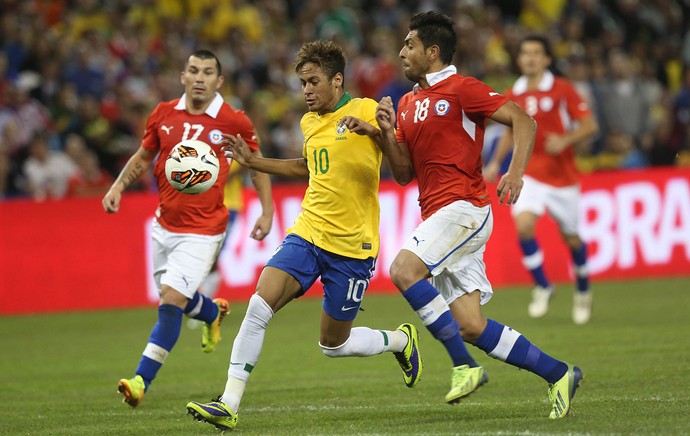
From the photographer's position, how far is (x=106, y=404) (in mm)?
8945

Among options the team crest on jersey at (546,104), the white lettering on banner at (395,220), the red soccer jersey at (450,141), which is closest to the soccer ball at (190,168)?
the red soccer jersey at (450,141)

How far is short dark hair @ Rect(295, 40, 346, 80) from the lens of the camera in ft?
25.0

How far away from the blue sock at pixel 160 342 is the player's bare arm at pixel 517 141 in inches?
121

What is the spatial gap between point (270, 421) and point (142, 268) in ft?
30.2

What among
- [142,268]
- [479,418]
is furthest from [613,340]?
[142,268]

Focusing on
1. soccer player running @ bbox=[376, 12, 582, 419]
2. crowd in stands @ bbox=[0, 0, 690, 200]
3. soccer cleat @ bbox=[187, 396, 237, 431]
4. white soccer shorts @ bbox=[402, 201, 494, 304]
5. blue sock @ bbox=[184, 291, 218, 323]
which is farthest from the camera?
crowd in stands @ bbox=[0, 0, 690, 200]

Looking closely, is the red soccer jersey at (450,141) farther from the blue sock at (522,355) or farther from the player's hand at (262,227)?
the player's hand at (262,227)

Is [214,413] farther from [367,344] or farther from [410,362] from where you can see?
[410,362]

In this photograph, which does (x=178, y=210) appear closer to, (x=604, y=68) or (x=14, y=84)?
(x=14, y=84)

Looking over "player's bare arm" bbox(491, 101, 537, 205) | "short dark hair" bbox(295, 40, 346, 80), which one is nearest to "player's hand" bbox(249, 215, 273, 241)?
"short dark hair" bbox(295, 40, 346, 80)

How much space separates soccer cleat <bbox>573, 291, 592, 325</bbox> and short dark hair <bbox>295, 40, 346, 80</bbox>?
6526mm

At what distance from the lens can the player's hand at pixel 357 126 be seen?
714cm

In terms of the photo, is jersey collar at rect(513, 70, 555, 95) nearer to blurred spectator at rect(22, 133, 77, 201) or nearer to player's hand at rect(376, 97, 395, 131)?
player's hand at rect(376, 97, 395, 131)

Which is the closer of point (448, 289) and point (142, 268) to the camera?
point (448, 289)
